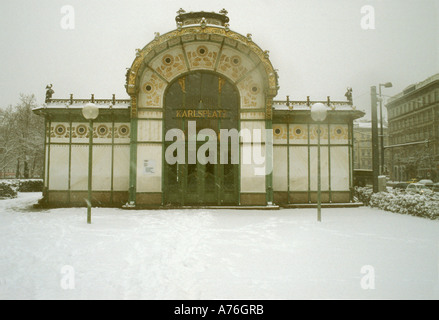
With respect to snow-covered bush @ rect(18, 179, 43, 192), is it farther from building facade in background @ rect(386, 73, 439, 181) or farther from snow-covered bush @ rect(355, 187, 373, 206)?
building facade in background @ rect(386, 73, 439, 181)

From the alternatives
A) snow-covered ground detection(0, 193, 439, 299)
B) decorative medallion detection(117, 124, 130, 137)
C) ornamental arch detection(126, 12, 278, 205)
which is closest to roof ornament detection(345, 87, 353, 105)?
ornamental arch detection(126, 12, 278, 205)

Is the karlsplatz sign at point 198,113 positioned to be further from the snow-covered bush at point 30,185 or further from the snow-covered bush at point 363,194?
the snow-covered bush at point 30,185

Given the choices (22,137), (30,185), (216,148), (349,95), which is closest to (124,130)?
(216,148)

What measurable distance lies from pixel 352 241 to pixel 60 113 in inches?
555

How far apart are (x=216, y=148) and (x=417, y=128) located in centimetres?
3839

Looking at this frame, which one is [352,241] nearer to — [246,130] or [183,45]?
[246,130]

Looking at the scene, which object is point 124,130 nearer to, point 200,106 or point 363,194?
point 200,106

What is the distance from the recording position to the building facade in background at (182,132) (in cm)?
1353

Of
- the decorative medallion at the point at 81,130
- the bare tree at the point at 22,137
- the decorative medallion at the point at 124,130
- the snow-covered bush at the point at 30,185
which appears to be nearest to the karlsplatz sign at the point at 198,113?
the decorative medallion at the point at 124,130

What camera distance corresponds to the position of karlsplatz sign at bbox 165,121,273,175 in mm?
13672

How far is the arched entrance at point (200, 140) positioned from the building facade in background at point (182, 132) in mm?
48

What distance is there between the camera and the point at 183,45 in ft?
44.8
